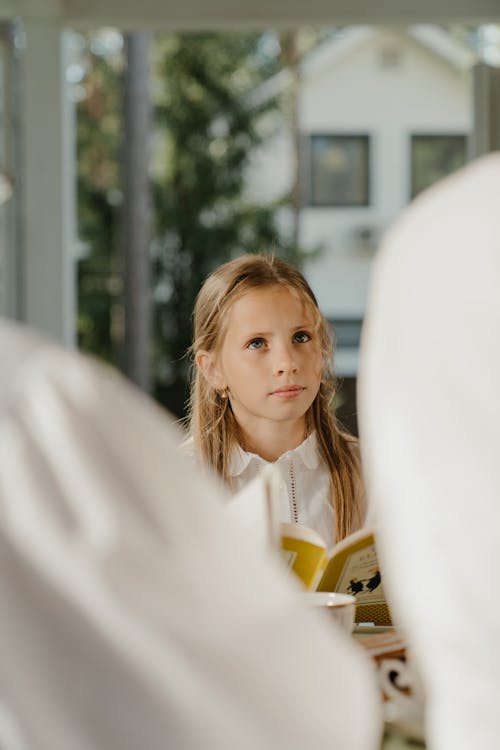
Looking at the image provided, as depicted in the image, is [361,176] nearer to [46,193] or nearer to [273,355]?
[46,193]

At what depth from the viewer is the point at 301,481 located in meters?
2.29

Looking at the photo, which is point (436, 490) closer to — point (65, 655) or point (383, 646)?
point (65, 655)

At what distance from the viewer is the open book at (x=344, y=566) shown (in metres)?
1.19

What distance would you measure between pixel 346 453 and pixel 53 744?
1.75m

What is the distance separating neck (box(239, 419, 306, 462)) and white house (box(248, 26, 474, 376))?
55.3ft

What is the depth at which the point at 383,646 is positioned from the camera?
1.13 m

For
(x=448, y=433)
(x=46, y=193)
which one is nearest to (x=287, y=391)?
(x=448, y=433)

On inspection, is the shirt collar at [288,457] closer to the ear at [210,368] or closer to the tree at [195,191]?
the ear at [210,368]

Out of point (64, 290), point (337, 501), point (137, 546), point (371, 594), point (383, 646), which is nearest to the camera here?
point (137, 546)

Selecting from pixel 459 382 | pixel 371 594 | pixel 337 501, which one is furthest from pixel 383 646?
pixel 337 501

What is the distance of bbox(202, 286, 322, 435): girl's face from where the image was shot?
2227 mm

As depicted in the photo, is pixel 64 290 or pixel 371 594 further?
pixel 64 290

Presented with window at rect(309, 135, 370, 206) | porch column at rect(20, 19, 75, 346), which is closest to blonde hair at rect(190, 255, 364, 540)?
porch column at rect(20, 19, 75, 346)

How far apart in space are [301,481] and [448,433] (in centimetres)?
158
